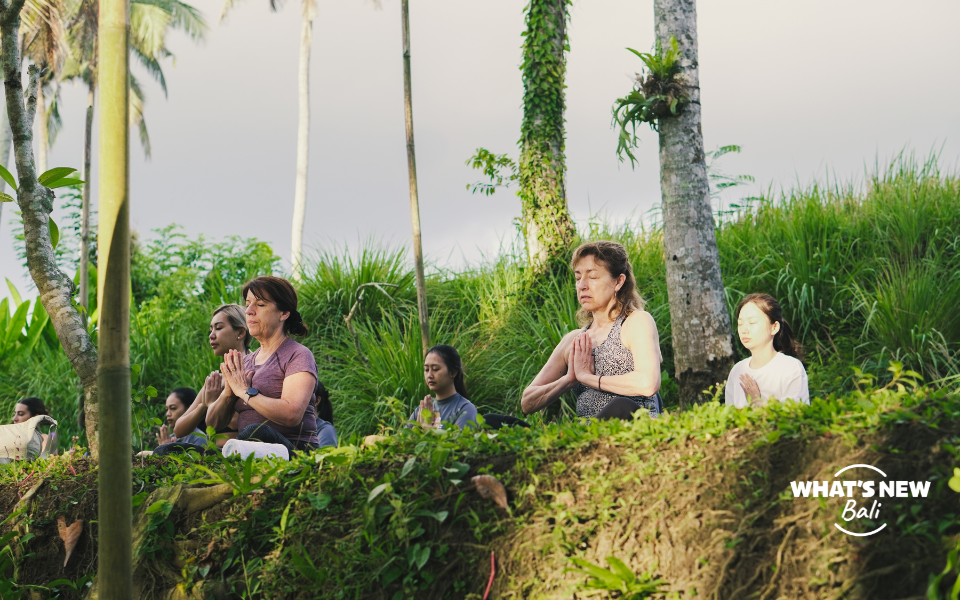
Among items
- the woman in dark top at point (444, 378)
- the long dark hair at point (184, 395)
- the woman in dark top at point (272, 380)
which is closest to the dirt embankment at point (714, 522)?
the woman in dark top at point (272, 380)

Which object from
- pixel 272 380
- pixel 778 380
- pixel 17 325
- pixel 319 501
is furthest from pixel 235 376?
pixel 17 325

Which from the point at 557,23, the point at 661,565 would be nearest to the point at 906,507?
the point at 661,565

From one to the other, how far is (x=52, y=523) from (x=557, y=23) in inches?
316

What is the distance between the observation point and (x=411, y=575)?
2.31 m

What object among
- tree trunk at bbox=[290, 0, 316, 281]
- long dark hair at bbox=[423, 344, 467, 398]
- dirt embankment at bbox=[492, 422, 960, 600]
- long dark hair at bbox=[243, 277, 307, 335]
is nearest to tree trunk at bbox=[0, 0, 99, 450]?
long dark hair at bbox=[243, 277, 307, 335]

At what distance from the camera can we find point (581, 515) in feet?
7.18

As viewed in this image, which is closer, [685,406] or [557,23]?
[685,406]

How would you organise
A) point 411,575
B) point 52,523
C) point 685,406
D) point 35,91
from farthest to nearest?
point 685,406 → point 35,91 → point 52,523 → point 411,575

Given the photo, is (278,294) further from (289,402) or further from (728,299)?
(728,299)

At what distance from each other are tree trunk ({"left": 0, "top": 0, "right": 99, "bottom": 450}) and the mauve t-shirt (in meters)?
0.84

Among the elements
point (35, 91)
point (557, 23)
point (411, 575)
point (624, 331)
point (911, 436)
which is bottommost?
point (411, 575)

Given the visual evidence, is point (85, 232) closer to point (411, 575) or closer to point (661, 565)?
point (411, 575)

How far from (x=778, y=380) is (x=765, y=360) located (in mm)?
193

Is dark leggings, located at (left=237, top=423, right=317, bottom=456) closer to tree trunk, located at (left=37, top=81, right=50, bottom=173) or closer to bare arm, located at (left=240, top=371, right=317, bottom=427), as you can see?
bare arm, located at (left=240, top=371, right=317, bottom=427)
